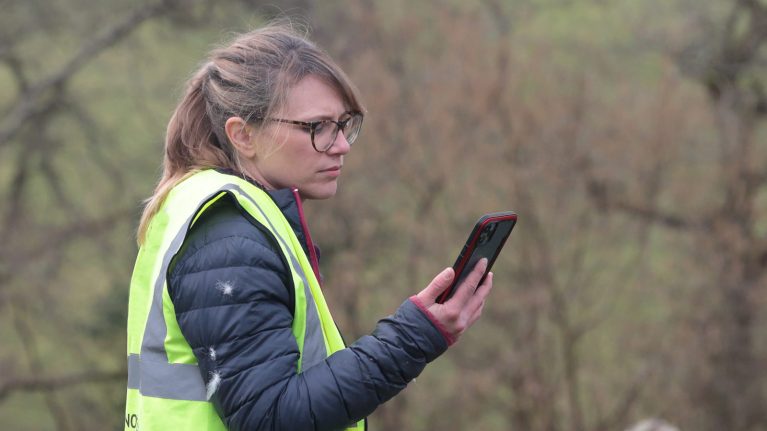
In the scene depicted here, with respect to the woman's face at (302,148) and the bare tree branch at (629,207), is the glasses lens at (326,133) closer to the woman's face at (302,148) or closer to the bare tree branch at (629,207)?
the woman's face at (302,148)

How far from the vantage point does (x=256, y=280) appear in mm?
1721

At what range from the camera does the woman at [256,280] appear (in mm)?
1712

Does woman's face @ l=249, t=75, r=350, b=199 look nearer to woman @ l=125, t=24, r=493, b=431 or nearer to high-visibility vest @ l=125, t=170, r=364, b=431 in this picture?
woman @ l=125, t=24, r=493, b=431

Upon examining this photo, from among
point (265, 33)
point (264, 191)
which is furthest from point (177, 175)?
point (265, 33)

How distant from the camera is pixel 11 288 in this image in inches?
493

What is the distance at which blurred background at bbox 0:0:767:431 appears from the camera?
1105 cm

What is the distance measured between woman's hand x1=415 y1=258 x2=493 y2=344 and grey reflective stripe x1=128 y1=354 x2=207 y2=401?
436 mm

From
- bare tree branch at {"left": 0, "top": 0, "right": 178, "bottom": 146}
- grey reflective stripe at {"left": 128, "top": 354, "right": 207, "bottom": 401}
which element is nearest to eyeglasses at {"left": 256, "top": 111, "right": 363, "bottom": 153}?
grey reflective stripe at {"left": 128, "top": 354, "right": 207, "bottom": 401}

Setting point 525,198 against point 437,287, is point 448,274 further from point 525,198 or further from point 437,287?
point 525,198

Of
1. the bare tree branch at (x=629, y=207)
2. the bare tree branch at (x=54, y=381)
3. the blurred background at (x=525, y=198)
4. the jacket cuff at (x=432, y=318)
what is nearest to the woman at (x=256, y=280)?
the jacket cuff at (x=432, y=318)

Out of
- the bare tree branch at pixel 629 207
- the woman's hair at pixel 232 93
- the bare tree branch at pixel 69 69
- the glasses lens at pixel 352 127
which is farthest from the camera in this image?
the bare tree branch at pixel 69 69

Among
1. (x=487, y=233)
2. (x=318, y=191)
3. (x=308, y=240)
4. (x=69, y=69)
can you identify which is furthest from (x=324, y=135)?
(x=69, y=69)

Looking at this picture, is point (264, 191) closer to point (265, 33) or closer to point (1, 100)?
point (265, 33)

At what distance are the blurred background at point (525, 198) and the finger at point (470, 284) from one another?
935 cm
